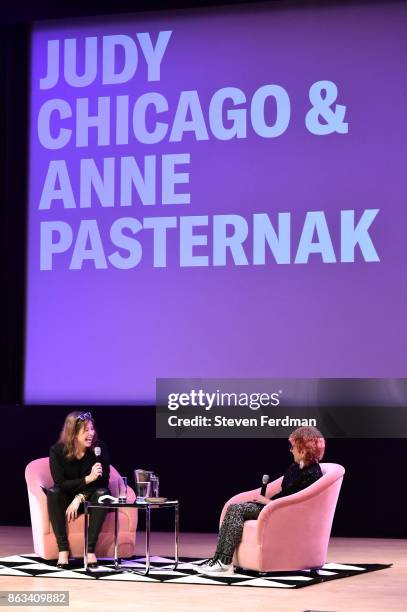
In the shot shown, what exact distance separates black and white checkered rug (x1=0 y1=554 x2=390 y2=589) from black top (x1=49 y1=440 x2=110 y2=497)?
0.48 metres

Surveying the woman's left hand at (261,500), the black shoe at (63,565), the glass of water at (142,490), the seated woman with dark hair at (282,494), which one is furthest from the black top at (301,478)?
the black shoe at (63,565)

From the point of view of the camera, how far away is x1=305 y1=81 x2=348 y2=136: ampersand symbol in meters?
9.46

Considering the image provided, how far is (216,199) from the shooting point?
964 centimetres

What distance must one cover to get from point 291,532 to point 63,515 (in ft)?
4.81

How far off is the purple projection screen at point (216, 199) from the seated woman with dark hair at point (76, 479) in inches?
78.8

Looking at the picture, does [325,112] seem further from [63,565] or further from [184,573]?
[63,565]

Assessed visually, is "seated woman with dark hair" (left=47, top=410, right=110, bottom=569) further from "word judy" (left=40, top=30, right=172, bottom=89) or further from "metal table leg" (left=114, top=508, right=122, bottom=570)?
"word judy" (left=40, top=30, right=172, bottom=89)

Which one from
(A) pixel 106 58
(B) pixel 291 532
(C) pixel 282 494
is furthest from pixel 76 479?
(A) pixel 106 58

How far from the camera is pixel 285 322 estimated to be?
30.9ft

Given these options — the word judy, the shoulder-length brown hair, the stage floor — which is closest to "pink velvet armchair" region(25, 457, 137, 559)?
the shoulder-length brown hair

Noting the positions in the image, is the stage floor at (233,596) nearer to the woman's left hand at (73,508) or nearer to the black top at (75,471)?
the woman's left hand at (73,508)

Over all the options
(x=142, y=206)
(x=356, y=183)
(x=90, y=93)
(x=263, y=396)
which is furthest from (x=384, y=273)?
(x=90, y=93)

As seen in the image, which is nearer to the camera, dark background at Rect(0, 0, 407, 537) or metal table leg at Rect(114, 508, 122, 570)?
metal table leg at Rect(114, 508, 122, 570)

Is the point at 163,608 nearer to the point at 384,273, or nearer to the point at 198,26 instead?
the point at 384,273
